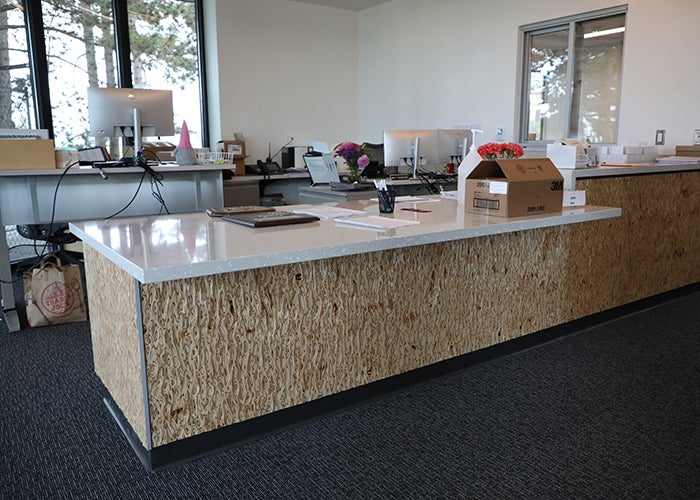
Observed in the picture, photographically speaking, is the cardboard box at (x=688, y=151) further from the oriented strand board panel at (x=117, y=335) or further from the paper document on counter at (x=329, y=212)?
the oriented strand board panel at (x=117, y=335)

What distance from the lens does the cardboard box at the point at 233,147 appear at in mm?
5777

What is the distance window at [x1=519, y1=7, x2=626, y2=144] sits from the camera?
4918mm

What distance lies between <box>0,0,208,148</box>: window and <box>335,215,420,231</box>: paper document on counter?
4.56m

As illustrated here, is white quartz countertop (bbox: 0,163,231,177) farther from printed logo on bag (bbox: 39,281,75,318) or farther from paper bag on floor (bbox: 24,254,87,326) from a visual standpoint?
printed logo on bag (bbox: 39,281,75,318)

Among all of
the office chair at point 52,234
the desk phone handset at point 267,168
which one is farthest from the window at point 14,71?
the desk phone handset at point 267,168

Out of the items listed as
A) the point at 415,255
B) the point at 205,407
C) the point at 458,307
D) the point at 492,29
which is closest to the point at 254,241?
the point at 205,407

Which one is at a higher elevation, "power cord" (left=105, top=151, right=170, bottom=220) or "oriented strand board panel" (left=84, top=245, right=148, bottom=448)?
"power cord" (left=105, top=151, right=170, bottom=220)

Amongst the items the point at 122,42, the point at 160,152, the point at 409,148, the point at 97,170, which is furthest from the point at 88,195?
the point at 122,42

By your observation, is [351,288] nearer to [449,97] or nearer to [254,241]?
[254,241]

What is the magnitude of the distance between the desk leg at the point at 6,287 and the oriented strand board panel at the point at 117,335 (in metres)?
1.31

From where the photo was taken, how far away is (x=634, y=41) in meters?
4.60

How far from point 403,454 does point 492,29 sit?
16.2 ft

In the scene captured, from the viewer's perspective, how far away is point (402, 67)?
6797 mm

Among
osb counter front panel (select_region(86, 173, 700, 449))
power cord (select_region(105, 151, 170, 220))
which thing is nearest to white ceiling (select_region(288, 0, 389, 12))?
power cord (select_region(105, 151, 170, 220))
